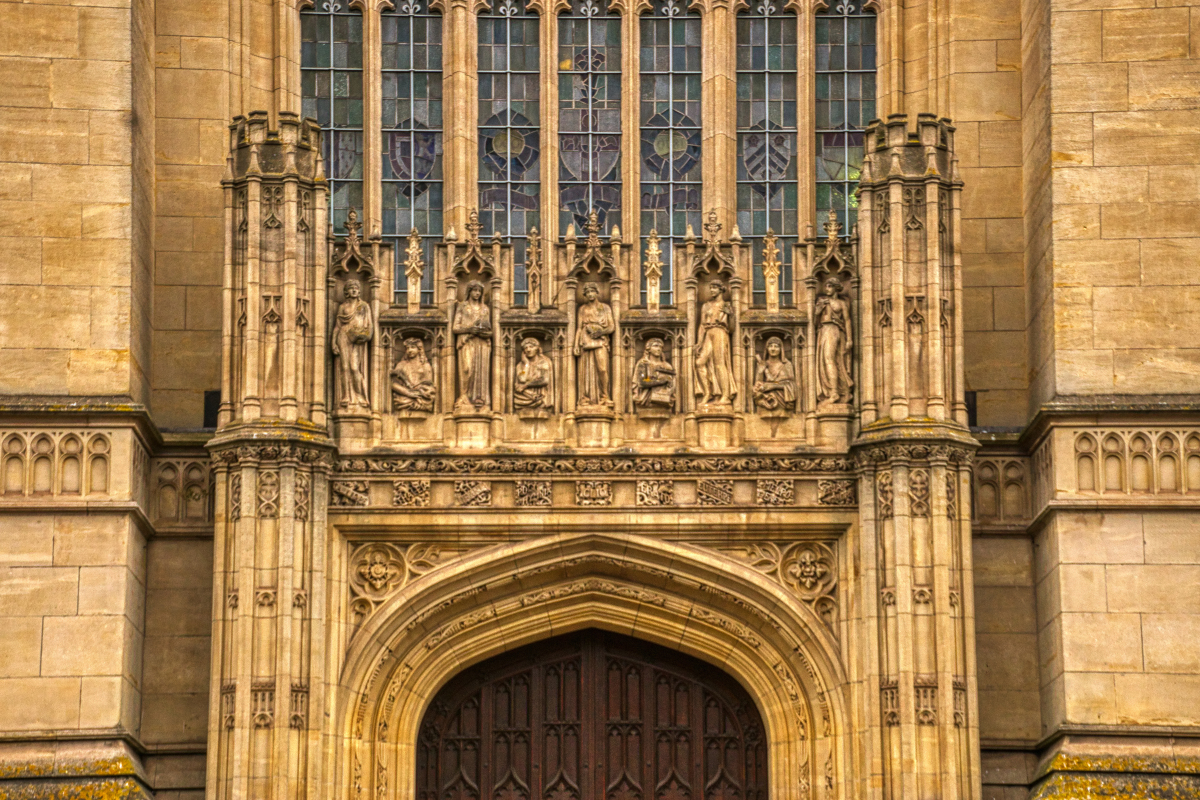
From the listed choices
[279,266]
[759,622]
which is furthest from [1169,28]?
[279,266]

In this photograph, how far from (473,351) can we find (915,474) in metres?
4.34

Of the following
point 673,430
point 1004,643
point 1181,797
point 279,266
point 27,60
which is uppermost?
point 27,60

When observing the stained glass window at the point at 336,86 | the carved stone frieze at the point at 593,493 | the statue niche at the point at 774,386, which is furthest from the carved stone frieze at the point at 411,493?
the stained glass window at the point at 336,86

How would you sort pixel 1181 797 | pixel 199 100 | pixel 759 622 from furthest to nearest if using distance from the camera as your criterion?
pixel 199 100 < pixel 759 622 < pixel 1181 797

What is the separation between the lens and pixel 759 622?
23844 mm

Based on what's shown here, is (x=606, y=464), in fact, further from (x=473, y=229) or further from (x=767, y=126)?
(x=767, y=126)

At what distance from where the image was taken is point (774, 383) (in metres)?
24.0

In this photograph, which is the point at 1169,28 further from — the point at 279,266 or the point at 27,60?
the point at 27,60

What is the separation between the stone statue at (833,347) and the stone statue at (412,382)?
3.70 meters

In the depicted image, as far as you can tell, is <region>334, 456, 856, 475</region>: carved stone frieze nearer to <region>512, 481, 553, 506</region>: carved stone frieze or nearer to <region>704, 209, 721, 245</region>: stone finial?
<region>512, 481, 553, 506</region>: carved stone frieze

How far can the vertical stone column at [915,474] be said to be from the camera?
22562 millimetres

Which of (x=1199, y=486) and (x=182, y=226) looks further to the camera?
(x=182, y=226)

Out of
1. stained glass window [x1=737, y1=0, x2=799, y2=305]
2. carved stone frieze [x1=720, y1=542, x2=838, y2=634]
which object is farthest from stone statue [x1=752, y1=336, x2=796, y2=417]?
stained glass window [x1=737, y1=0, x2=799, y2=305]

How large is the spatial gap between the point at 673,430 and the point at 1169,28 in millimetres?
6197
